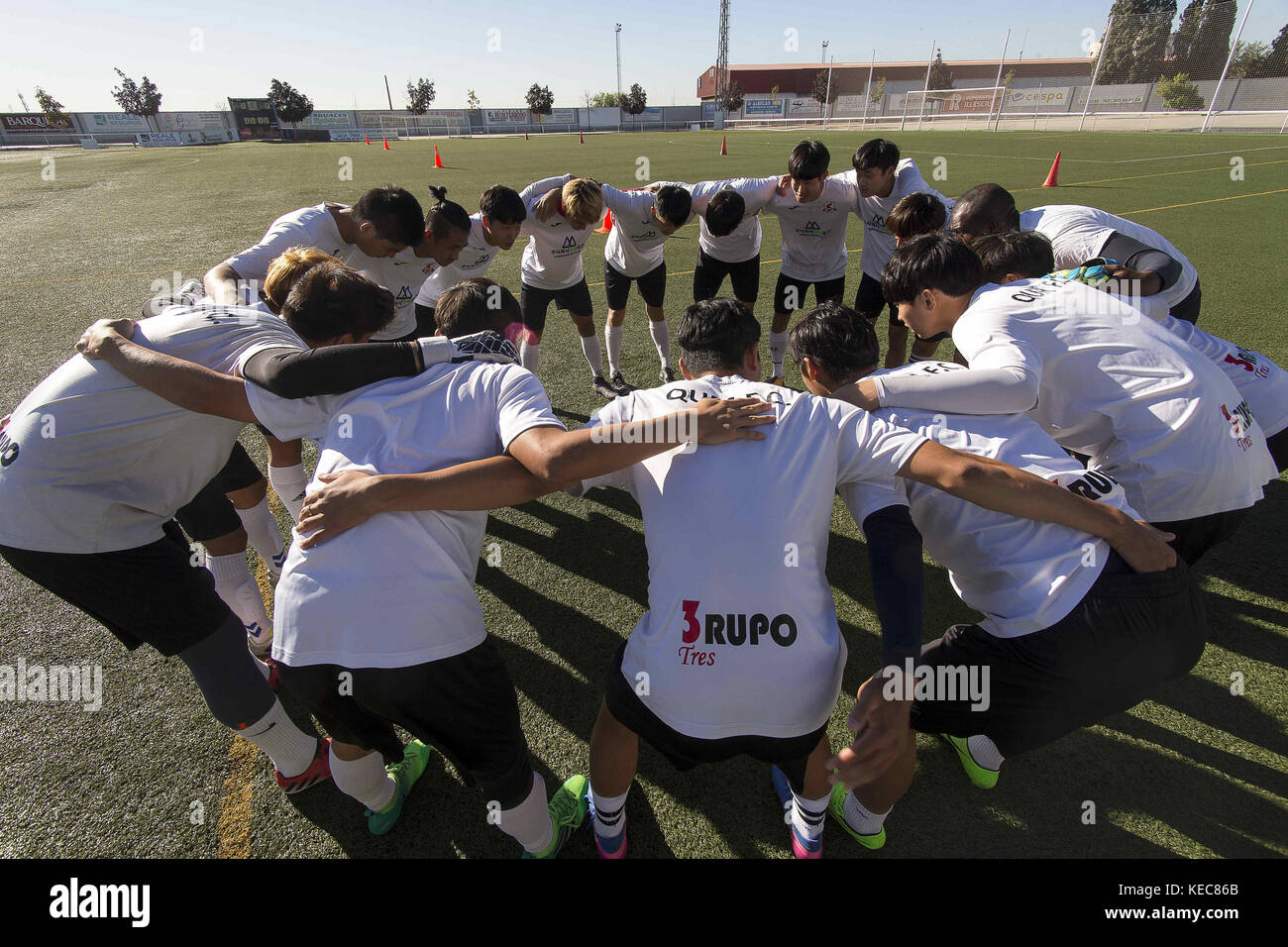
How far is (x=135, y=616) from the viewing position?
6.70 ft

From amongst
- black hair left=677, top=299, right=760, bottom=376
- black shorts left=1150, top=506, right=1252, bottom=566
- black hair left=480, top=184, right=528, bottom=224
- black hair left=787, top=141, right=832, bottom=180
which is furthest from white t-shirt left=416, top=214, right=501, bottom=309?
black shorts left=1150, top=506, right=1252, bottom=566

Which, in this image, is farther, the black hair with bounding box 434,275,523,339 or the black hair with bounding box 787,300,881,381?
the black hair with bounding box 434,275,523,339

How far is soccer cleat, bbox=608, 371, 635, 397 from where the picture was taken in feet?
19.8

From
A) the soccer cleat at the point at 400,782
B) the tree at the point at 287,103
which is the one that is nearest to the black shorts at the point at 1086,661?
the soccer cleat at the point at 400,782

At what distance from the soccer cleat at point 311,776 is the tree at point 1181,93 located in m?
50.1

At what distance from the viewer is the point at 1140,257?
335 cm

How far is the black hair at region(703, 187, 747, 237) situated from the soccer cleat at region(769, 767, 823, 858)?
435cm

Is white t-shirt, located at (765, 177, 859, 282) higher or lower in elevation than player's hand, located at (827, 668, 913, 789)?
higher

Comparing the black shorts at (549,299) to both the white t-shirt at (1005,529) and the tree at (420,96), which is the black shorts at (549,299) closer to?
the white t-shirt at (1005,529)

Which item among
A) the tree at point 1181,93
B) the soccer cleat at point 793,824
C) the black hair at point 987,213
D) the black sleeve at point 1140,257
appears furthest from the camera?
the tree at point 1181,93

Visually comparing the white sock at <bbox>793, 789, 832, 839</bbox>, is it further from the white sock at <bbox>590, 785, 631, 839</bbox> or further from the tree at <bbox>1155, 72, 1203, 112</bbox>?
the tree at <bbox>1155, 72, 1203, 112</bbox>

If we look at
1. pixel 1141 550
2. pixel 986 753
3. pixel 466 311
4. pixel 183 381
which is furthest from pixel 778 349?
pixel 183 381

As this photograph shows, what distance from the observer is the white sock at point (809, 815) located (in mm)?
2064

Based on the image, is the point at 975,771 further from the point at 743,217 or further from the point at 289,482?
the point at 743,217
